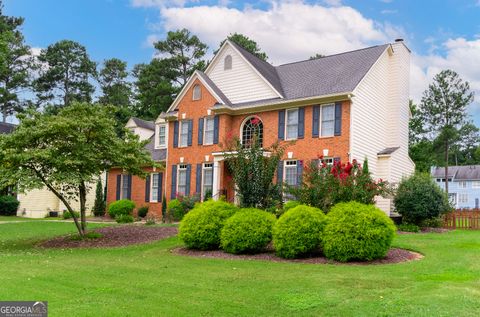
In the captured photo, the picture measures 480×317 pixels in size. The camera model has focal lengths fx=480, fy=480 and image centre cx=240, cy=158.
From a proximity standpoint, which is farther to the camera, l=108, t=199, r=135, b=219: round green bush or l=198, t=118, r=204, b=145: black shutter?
l=108, t=199, r=135, b=219: round green bush

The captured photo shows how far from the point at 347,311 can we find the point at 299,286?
1738mm

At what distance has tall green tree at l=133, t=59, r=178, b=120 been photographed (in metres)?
46.7

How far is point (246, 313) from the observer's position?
638cm

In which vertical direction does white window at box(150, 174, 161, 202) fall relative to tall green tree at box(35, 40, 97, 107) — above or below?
below

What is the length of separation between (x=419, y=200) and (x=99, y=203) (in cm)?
1890

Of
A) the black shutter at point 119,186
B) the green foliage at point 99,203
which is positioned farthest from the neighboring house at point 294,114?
the green foliage at point 99,203

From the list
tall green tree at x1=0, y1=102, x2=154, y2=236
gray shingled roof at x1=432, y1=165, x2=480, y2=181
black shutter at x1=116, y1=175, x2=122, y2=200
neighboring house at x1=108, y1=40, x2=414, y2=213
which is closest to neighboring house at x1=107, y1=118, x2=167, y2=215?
black shutter at x1=116, y1=175, x2=122, y2=200

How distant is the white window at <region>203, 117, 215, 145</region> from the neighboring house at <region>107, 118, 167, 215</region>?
3.39 metres

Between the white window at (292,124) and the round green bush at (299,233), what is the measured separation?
10.7 m

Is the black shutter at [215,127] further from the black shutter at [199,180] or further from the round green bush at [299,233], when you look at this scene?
the round green bush at [299,233]

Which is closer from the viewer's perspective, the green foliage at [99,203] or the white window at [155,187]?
the white window at [155,187]

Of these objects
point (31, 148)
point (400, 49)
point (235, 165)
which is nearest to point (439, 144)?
point (400, 49)

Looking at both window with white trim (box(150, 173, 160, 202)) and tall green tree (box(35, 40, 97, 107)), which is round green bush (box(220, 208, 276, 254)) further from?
tall green tree (box(35, 40, 97, 107))

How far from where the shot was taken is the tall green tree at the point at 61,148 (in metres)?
15.0
